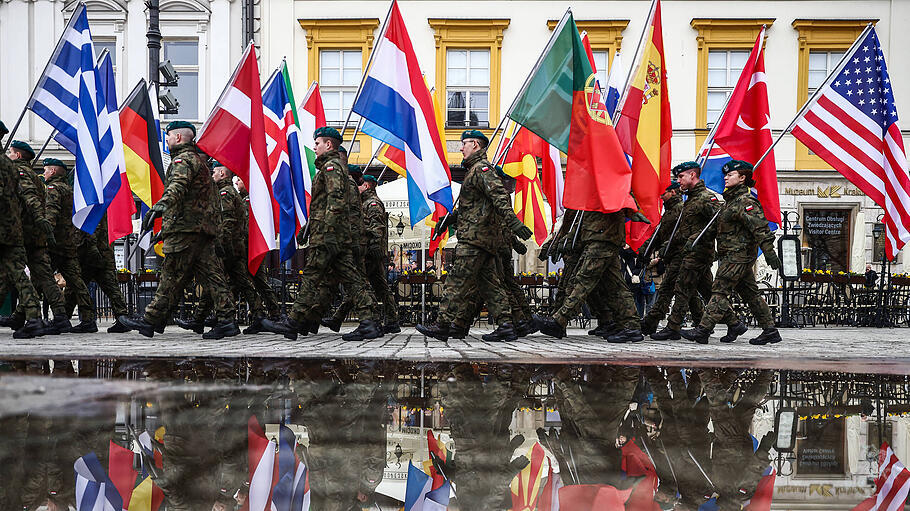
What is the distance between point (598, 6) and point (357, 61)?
254 inches

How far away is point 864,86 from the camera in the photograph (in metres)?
8.83

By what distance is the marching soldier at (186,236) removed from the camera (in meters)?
7.70

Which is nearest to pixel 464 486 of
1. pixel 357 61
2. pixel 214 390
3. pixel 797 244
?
→ pixel 214 390

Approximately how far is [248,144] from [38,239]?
2380mm

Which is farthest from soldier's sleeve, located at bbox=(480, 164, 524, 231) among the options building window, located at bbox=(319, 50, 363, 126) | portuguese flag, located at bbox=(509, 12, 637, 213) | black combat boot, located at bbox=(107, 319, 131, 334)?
building window, located at bbox=(319, 50, 363, 126)

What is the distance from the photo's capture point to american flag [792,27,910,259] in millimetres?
8711

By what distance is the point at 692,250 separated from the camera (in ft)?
27.9

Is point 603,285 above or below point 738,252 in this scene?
A: below

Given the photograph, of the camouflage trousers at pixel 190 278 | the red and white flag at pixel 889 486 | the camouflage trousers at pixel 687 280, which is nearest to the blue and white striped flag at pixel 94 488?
the red and white flag at pixel 889 486

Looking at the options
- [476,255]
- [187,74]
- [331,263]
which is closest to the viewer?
[476,255]

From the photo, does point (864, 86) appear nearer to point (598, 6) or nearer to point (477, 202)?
point (477, 202)

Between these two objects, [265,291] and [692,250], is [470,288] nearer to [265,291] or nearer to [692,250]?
[692,250]

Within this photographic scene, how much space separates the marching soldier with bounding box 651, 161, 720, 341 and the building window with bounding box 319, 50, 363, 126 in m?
13.5

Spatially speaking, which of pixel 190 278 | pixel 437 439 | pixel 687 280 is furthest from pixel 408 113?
pixel 437 439
